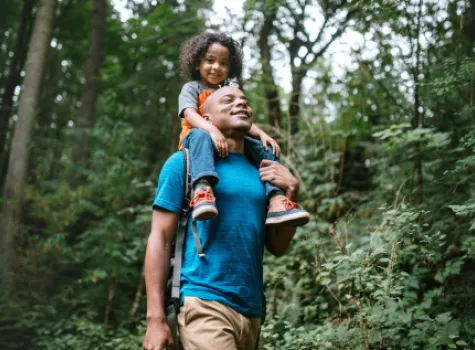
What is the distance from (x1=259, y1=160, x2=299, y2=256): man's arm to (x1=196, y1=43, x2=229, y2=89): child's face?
955 millimetres

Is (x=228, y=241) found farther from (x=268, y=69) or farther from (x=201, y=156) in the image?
(x=268, y=69)

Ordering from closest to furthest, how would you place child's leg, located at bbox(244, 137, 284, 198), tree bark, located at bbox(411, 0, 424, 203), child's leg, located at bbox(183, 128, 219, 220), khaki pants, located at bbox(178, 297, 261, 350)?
khaki pants, located at bbox(178, 297, 261, 350), child's leg, located at bbox(183, 128, 219, 220), child's leg, located at bbox(244, 137, 284, 198), tree bark, located at bbox(411, 0, 424, 203)

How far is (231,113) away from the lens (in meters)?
2.75

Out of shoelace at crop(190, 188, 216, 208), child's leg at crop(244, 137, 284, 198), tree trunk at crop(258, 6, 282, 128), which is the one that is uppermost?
tree trunk at crop(258, 6, 282, 128)

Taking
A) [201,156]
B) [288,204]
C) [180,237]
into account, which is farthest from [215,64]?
[180,237]

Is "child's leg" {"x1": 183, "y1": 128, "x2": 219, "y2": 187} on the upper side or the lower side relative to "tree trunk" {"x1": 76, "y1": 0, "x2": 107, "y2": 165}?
lower

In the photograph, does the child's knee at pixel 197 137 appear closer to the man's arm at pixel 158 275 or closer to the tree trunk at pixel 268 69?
the man's arm at pixel 158 275

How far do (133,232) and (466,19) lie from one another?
5.75 m

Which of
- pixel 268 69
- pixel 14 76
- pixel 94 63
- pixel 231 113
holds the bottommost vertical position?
pixel 231 113

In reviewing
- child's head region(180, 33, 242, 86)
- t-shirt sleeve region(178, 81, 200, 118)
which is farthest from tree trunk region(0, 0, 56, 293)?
t-shirt sleeve region(178, 81, 200, 118)

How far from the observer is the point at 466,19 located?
501 cm

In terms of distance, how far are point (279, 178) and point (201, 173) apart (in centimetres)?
45

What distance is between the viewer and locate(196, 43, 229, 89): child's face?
3.40 metres

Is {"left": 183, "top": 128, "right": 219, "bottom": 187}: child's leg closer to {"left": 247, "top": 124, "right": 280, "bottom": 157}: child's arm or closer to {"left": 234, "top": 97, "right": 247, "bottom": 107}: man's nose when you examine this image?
{"left": 234, "top": 97, "right": 247, "bottom": 107}: man's nose
